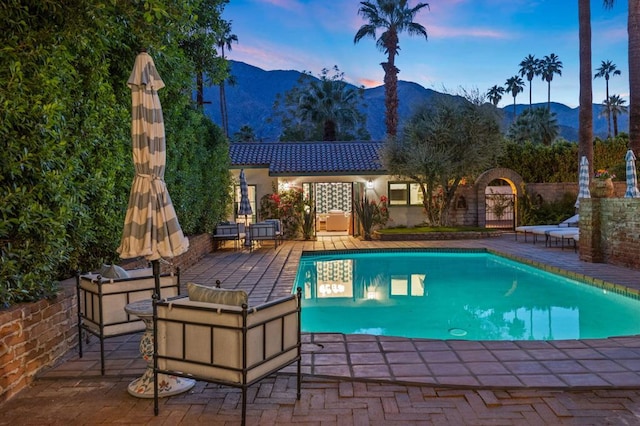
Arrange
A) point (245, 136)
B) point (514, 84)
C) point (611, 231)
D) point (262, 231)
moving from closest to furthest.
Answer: point (611, 231) < point (262, 231) < point (245, 136) < point (514, 84)

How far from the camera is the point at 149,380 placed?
3928 millimetres

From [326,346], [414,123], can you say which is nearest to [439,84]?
[414,123]

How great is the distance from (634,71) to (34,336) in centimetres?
1704

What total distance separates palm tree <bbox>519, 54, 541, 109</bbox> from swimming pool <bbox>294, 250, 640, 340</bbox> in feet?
151

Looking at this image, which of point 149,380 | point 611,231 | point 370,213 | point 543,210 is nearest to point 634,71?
point 543,210

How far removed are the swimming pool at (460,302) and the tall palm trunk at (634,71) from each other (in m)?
7.18

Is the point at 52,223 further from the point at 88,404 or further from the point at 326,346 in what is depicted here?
the point at 326,346

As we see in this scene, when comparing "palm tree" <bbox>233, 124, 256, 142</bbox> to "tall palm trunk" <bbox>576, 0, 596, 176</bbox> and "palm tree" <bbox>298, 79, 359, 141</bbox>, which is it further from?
"tall palm trunk" <bbox>576, 0, 596, 176</bbox>

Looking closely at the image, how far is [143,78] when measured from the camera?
4.03 metres

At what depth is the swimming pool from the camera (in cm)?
687

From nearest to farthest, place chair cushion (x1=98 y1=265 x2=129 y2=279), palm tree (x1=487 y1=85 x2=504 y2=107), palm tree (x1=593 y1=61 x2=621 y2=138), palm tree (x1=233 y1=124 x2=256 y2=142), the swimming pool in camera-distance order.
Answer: chair cushion (x1=98 y1=265 x2=129 y2=279) → the swimming pool → palm tree (x1=233 y1=124 x2=256 y2=142) → palm tree (x1=593 y1=61 x2=621 y2=138) → palm tree (x1=487 y1=85 x2=504 y2=107)

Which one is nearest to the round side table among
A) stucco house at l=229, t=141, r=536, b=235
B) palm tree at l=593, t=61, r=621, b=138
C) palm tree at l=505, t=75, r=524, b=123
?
stucco house at l=229, t=141, r=536, b=235

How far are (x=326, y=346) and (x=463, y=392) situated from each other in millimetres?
1573

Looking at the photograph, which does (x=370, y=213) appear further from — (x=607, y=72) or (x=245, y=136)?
(x=607, y=72)
